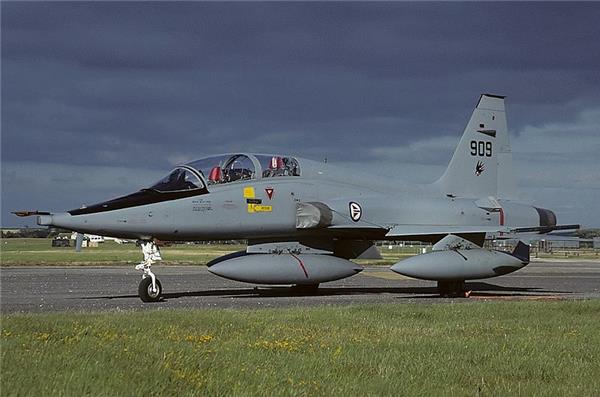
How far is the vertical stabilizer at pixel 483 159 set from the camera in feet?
82.3

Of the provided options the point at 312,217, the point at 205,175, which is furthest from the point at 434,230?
the point at 205,175

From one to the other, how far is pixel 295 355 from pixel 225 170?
11.1 m

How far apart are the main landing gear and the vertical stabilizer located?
10.4m

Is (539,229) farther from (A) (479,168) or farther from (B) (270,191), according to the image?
(B) (270,191)

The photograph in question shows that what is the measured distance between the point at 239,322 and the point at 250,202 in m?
7.72

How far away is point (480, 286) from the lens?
27109 millimetres

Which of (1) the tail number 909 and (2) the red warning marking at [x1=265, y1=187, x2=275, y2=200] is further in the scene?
→ (1) the tail number 909

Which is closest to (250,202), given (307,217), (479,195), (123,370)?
(307,217)

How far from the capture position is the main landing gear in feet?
59.8

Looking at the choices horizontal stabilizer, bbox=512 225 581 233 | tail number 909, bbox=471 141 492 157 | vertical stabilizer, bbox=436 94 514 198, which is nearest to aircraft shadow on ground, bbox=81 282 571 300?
horizontal stabilizer, bbox=512 225 581 233

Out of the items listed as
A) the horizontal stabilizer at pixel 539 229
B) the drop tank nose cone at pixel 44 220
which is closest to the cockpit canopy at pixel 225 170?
the drop tank nose cone at pixel 44 220

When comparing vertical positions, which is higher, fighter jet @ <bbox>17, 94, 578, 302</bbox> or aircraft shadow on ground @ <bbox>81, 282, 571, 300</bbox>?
fighter jet @ <bbox>17, 94, 578, 302</bbox>

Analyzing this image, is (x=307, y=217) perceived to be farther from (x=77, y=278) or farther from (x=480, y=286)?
(x=77, y=278)

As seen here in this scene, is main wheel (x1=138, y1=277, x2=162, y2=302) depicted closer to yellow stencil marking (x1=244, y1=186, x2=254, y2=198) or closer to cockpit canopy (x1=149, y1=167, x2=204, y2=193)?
cockpit canopy (x1=149, y1=167, x2=204, y2=193)
